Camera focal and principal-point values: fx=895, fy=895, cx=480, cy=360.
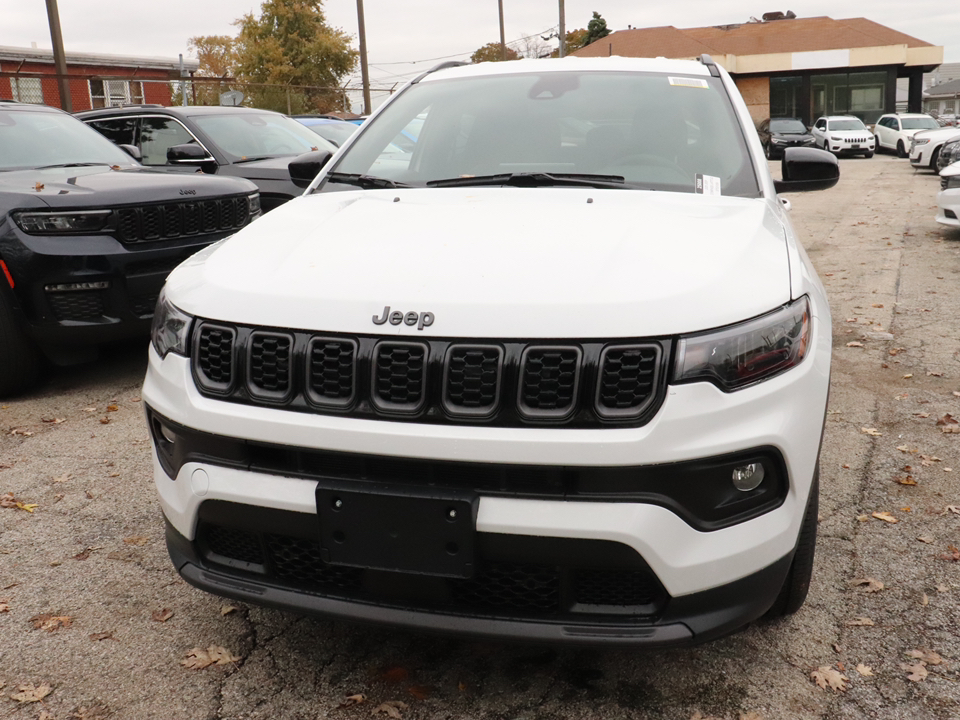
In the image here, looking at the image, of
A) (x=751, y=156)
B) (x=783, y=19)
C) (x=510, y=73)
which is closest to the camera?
(x=751, y=156)

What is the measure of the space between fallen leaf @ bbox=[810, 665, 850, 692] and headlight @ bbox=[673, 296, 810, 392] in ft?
3.14

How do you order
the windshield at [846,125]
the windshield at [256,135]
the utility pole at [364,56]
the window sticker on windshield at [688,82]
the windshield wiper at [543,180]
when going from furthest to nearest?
1. the windshield at [846,125]
2. the utility pole at [364,56]
3. the windshield at [256,135]
4. the window sticker on windshield at [688,82]
5. the windshield wiper at [543,180]

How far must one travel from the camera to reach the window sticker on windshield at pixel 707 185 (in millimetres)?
3089

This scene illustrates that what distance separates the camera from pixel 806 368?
2.20 metres

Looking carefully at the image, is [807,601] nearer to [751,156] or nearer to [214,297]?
[751,156]

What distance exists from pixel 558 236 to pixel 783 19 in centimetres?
5992

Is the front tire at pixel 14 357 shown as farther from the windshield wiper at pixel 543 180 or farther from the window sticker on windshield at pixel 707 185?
the window sticker on windshield at pixel 707 185

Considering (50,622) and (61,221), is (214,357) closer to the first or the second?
(50,622)

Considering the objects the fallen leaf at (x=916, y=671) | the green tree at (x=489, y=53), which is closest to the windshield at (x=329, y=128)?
the fallen leaf at (x=916, y=671)

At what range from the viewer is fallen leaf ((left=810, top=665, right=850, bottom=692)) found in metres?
2.46

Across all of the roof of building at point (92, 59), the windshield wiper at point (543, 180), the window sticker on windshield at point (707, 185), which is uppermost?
the roof of building at point (92, 59)

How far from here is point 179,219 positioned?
17.9 ft

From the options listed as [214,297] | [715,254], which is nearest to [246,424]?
[214,297]

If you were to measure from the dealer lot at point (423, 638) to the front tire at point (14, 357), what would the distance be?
2.19ft
